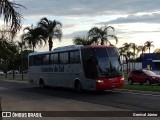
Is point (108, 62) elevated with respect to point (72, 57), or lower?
lower

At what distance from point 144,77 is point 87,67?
14296 millimetres

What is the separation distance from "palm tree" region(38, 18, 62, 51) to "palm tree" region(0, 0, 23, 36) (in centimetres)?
3316

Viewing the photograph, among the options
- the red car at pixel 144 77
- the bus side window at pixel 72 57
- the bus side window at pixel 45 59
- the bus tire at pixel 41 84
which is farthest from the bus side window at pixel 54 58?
the red car at pixel 144 77

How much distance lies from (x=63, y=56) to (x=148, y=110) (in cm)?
1437

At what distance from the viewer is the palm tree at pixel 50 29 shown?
159 feet

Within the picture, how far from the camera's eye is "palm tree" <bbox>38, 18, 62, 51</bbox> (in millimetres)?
48531

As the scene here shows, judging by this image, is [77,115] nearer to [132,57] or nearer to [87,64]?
[87,64]

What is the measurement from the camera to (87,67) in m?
25.9

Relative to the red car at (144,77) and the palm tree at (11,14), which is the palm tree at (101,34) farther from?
the palm tree at (11,14)

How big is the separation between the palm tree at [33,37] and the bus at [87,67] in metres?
17.8

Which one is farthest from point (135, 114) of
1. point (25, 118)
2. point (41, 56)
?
point (41, 56)

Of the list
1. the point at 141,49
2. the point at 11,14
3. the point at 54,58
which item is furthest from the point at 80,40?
the point at 141,49

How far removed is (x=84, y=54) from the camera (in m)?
26.3

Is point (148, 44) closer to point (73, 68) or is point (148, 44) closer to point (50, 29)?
point (50, 29)
